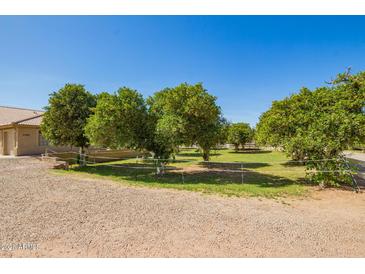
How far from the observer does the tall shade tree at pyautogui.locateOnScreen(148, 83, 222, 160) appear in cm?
1050

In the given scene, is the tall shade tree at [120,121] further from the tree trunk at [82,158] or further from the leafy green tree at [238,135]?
the leafy green tree at [238,135]

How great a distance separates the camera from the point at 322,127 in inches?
340

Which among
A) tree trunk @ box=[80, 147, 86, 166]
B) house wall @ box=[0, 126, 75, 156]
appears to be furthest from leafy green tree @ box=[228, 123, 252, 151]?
house wall @ box=[0, 126, 75, 156]

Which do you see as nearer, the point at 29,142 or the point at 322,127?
the point at 322,127

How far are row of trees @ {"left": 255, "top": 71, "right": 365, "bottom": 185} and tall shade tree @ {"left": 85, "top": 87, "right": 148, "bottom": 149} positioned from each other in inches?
280

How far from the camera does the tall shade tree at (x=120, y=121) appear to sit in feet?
35.1

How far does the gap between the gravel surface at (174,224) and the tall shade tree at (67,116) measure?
5738 mm

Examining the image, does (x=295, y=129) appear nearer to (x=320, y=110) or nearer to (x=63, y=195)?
(x=320, y=110)

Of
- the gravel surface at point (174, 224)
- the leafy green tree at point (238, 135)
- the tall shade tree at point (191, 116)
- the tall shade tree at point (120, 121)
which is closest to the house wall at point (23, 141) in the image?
the tall shade tree at point (120, 121)

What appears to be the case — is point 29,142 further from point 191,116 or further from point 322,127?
point 322,127

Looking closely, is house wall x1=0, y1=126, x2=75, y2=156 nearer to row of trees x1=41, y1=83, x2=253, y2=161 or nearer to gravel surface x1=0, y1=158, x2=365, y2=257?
row of trees x1=41, y1=83, x2=253, y2=161

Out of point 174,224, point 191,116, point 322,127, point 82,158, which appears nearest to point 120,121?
point 191,116

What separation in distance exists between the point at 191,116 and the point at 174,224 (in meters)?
6.72

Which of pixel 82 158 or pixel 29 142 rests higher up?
pixel 29 142
